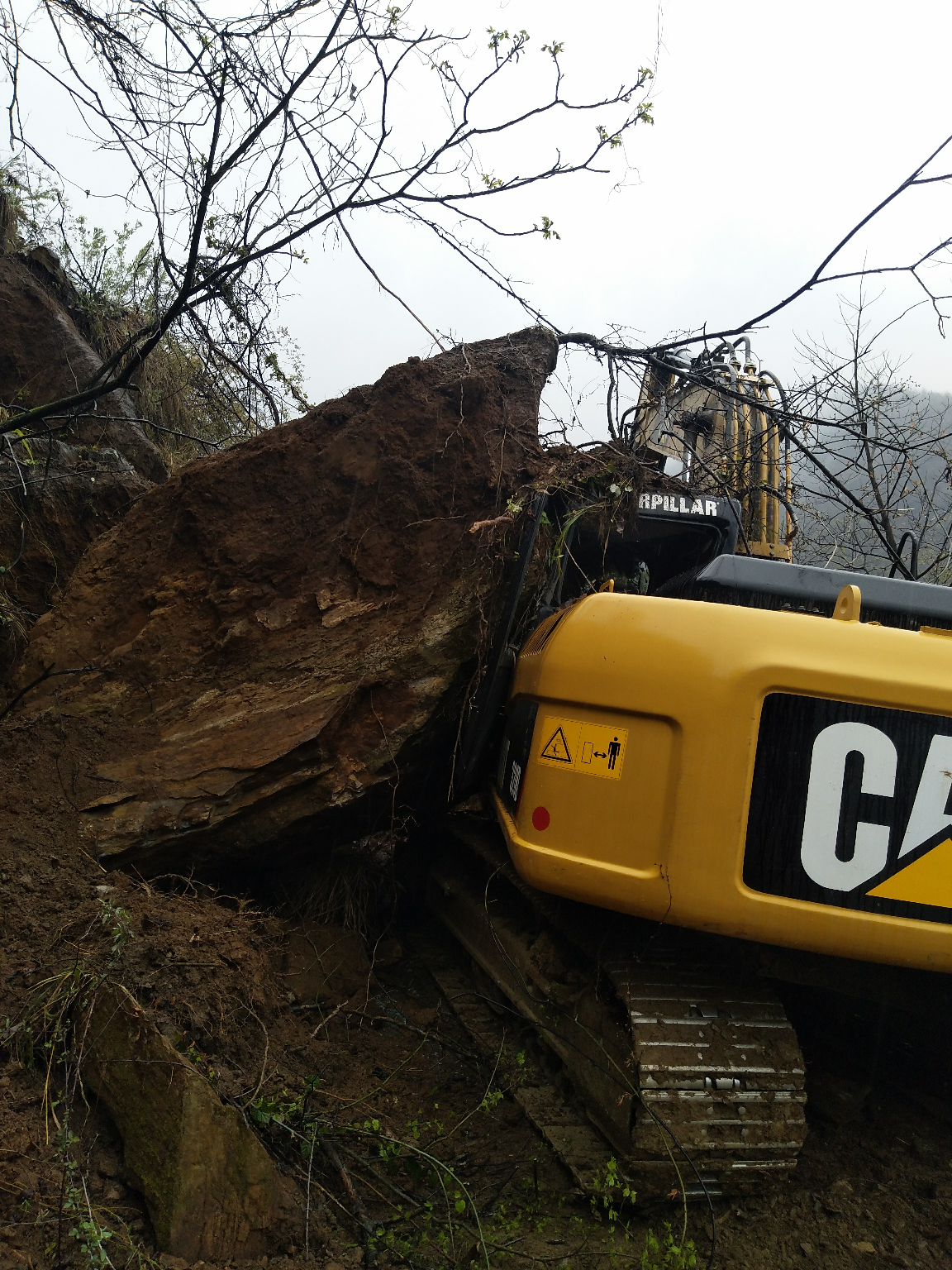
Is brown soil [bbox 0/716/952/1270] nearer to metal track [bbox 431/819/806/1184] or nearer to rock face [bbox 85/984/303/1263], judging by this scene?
rock face [bbox 85/984/303/1263]

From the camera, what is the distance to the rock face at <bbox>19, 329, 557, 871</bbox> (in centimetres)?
333

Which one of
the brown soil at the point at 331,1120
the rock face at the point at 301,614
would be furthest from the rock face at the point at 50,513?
the brown soil at the point at 331,1120

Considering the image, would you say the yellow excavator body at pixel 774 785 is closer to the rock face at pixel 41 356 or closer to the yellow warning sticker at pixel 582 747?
the yellow warning sticker at pixel 582 747

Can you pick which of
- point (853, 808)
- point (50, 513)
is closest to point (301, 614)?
point (50, 513)

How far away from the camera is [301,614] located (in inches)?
146

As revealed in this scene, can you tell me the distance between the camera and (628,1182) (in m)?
2.31

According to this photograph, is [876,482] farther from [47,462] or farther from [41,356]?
[41,356]

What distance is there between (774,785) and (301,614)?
2118 millimetres

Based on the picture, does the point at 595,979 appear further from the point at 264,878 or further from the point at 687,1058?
the point at 264,878

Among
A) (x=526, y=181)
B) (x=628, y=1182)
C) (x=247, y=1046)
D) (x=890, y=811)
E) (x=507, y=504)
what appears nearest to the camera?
(x=890, y=811)

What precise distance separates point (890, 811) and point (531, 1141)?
144 cm

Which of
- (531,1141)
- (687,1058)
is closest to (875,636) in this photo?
(687,1058)

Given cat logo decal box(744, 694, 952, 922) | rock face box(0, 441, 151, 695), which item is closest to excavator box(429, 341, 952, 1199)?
cat logo decal box(744, 694, 952, 922)

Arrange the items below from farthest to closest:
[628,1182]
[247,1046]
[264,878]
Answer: [264,878]
[247,1046]
[628,1182]
